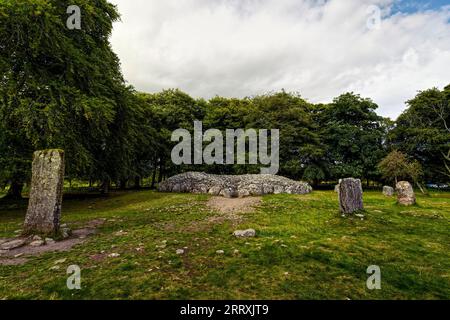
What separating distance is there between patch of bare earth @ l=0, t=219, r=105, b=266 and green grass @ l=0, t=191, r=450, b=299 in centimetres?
36

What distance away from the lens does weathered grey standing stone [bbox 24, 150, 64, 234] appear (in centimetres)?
823

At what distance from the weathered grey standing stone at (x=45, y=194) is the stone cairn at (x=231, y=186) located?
41.8ft

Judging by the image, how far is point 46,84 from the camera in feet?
47.1

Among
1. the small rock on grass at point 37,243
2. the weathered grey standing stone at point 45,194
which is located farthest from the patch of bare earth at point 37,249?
the weathered grey standing stone at point 45,194

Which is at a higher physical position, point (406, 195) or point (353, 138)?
point (353, 138)

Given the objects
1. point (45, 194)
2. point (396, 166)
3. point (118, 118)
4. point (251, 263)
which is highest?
A: point (118, 118)

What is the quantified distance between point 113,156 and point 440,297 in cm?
2086

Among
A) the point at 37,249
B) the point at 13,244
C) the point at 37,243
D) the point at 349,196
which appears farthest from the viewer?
the point at 349,196

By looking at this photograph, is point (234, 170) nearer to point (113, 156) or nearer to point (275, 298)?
point (113, 156)

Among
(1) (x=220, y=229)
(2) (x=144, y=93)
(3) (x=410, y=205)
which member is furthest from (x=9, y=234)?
(2) (x=144, y=93)

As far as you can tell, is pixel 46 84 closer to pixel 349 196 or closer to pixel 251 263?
pixel 251 263

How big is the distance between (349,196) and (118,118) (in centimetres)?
1815

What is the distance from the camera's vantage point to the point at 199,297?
4.22 metres

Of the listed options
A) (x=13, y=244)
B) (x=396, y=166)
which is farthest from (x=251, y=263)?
(x=396, y=166)
